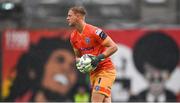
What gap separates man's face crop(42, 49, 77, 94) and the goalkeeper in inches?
398

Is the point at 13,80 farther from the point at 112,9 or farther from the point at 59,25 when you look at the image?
the point at 112,9

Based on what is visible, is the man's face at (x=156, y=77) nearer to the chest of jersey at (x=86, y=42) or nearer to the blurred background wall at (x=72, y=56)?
the blurred background wall at (x=72, y=56)

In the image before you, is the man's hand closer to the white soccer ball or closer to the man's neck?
the white soccer ball

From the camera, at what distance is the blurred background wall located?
69.1 feet

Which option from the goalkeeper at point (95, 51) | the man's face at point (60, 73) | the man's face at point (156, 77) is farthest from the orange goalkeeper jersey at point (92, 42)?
the man's face at point (60, 73)

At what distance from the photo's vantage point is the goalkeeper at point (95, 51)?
36.0ft

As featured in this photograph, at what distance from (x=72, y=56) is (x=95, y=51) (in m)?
10.4

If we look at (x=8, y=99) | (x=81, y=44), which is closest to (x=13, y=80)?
(x=8, y=99)

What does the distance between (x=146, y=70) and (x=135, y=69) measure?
32 centimetres

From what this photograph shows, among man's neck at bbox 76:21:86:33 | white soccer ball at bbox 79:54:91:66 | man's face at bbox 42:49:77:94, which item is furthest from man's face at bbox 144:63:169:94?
white soccer ball at bbox 79:54:91:66

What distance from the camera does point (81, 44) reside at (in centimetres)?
1131

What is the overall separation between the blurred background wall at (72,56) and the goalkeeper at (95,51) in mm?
9531

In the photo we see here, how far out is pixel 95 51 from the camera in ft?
36.9

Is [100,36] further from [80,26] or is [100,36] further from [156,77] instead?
[156,77]
